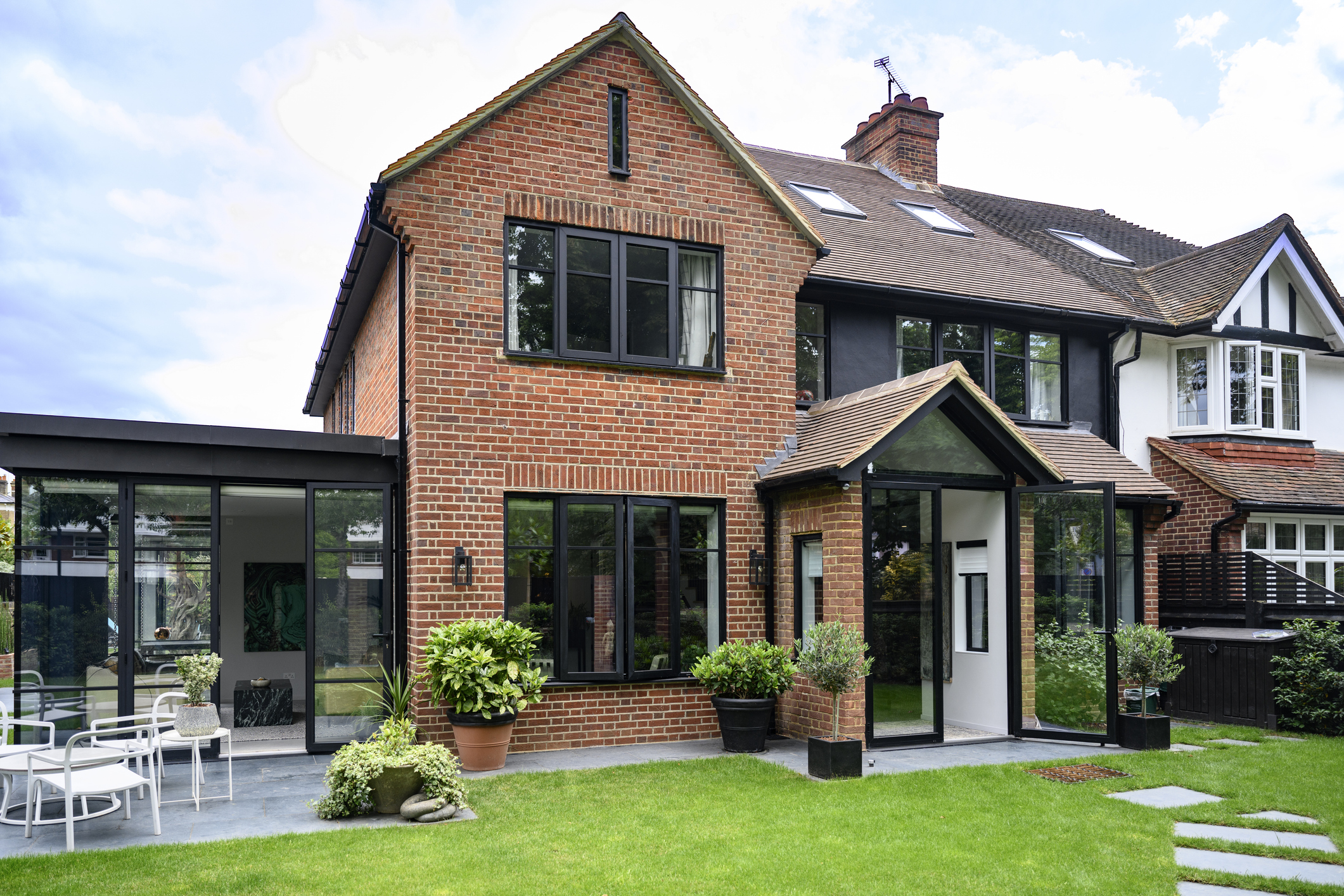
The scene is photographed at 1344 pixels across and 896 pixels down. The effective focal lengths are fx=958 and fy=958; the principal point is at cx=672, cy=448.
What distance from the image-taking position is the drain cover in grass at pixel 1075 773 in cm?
845

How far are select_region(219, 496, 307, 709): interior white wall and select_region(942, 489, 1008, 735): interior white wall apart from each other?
905 cm

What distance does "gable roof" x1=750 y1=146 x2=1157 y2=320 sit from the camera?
12.8 meters

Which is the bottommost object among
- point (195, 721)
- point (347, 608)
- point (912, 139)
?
point (195, 721)

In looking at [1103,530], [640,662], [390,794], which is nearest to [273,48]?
[640,662]

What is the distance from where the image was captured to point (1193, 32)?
1536cm

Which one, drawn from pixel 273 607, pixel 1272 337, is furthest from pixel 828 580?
pixel 1272 337

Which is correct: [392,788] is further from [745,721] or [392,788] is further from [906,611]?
[906,611]

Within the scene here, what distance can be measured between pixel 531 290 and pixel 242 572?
25.7 feet

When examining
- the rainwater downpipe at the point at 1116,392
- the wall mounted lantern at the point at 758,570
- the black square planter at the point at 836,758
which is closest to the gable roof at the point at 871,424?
the wall mounted lantern at the point at 758,570

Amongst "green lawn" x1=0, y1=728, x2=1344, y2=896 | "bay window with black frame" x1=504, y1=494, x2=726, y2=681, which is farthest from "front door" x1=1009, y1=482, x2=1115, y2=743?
"bay window with black frame" x1=504, y1=494, x2=726, y2=681

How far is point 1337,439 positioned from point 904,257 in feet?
28.4

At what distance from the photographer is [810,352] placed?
1223 cm

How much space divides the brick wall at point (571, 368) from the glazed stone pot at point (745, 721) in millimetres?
909

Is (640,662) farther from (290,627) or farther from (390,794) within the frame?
(290,627)
